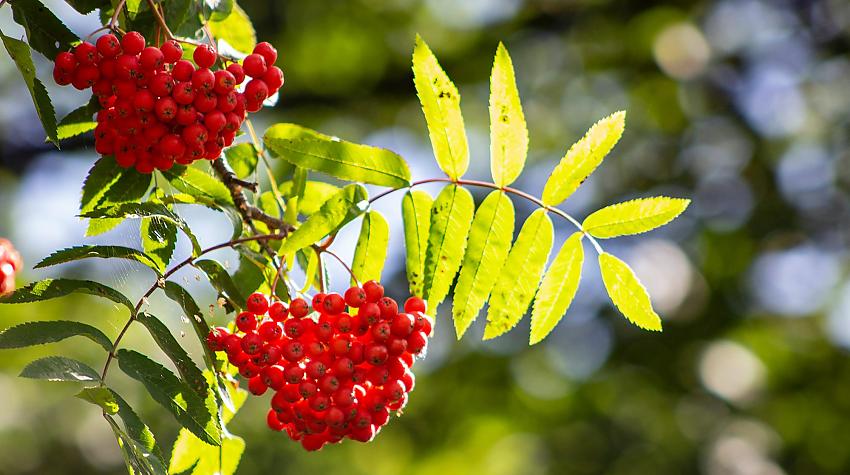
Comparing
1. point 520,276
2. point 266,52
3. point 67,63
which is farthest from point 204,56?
point 520,276

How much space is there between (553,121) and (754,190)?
1.98 meters

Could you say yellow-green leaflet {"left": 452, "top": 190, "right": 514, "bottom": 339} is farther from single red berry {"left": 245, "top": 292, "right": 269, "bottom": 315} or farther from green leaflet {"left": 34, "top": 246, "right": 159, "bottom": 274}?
green leaflet {"left": 34, "top": 246, "right": 159, "bottom": 274}

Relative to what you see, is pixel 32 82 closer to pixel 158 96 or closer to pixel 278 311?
pixel 158 96

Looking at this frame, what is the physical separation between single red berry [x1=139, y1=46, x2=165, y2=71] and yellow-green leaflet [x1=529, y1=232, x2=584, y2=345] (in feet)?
3.30

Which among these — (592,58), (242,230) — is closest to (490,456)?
(592,58)

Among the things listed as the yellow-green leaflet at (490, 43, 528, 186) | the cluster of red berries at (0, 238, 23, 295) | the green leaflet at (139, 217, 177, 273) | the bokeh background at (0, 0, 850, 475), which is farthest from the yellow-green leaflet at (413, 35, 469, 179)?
the bokeh background at (0, 0, 850, 475)

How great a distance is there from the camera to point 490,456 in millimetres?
7902

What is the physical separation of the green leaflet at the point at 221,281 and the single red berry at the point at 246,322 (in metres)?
0.08

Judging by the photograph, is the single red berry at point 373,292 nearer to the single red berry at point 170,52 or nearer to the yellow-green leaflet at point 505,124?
the yellow-green leaflet at point 505,124

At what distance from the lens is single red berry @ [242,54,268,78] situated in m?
2.20

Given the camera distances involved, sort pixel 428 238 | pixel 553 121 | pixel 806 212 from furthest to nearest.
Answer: pixel 553 121 < pixel 806 212 < pixel 428 238

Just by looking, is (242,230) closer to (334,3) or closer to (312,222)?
(312,222)

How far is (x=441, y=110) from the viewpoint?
228 centimetres

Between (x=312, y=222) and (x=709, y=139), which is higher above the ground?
(x=312, y=222)
